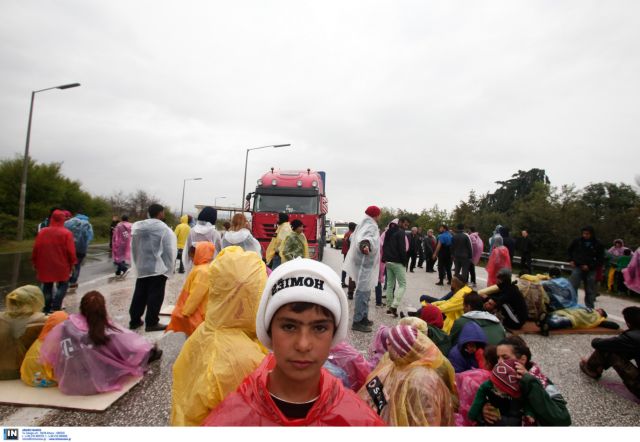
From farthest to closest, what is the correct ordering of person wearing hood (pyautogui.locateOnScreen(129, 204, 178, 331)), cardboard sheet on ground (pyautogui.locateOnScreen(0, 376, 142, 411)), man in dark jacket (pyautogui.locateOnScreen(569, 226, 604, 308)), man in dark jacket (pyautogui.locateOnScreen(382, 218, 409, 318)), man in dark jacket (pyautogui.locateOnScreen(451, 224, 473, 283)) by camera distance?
man in dark jacket (pyautogui.locateOnScreen(451, 224, 473, 283)) → man in dark jacket (pyautogui.locateOnScreen(569, 226, 604, 308)) → man in dark jacket (pyautogui.locateOnScreen(382, 218, 409, 318)) → person wearing hood (pyautogui.locateOnScreen(129, 204, 178, 331)) → cardboard sheet on ground (pyautogui.locateOnScreen(0, 376, 142, 411))

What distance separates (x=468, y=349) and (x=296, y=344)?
2.48 meters

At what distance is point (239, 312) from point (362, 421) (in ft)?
3.92

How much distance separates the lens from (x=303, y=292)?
1300 millimetres

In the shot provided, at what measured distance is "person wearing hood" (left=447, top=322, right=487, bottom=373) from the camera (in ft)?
10.3

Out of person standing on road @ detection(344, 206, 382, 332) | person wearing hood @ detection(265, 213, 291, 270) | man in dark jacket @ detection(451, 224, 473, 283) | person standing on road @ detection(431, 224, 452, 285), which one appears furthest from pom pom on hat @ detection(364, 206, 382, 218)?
person standing on road @ detection(431, 224, 452, 285)

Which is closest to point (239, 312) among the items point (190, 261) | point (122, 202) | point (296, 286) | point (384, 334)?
point (296, 286)

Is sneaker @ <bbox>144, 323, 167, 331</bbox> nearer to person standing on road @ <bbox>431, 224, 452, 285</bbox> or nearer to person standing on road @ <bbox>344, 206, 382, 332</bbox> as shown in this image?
person standing on road @ <bbox>344, 206, 382, 332</bbox>

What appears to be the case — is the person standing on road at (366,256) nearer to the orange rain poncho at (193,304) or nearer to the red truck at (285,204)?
the orange rain poncho at (193,304)

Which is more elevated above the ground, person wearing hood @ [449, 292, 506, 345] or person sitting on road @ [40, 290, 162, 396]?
person wearing hood @ [449, 292, 506, 345]

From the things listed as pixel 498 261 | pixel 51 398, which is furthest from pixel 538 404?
pixel 498 261

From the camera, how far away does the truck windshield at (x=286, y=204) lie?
12.2 metres

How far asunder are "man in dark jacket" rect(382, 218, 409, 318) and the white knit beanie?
521cm

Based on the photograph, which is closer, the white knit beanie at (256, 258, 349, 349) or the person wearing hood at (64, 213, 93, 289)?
the white knit beanie at (256, 258, 349, 349)
